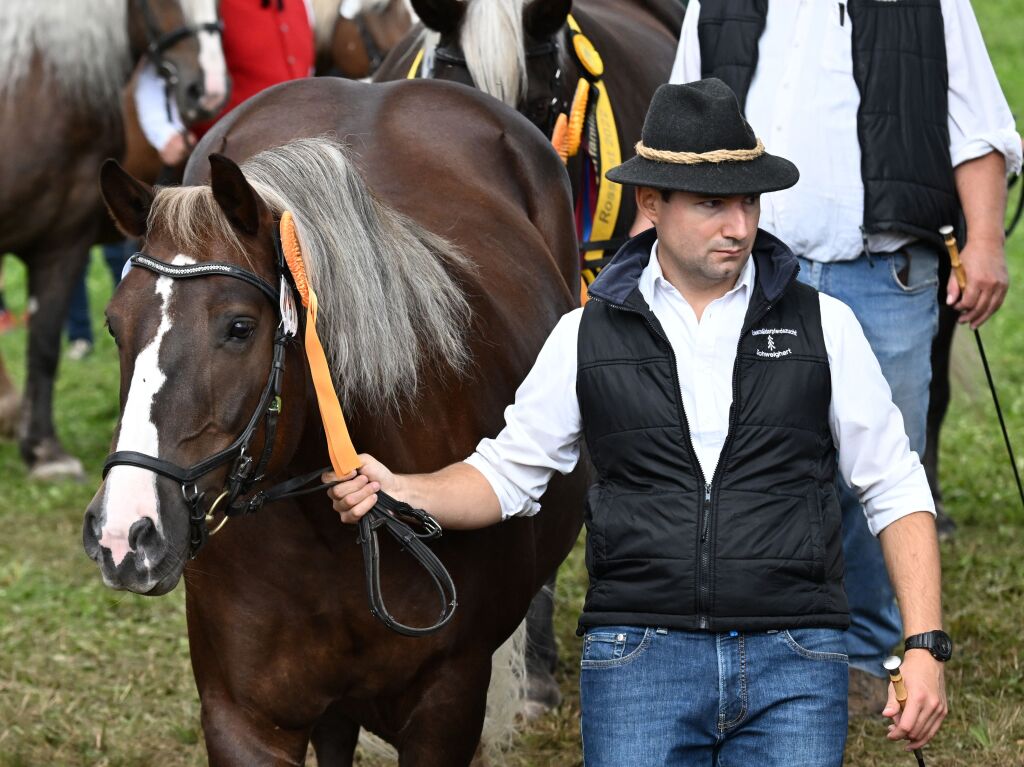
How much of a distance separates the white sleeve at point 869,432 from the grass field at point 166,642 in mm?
1581

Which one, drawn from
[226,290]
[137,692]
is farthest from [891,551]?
[137,692]

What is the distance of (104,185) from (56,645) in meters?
3.09

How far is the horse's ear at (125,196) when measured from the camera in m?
2.72

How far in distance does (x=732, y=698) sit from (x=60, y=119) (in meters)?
5.78

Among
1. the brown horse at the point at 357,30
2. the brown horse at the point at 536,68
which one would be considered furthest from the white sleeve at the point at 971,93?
the brown horse at the point at 357,30

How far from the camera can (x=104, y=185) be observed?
2.73 m

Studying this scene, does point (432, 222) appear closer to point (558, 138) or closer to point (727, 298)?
point (727, 298)

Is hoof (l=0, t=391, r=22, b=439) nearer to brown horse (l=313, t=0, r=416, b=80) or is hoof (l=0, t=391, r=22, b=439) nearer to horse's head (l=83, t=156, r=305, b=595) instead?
brown horse (l=313, t=0, r=416, b=80)

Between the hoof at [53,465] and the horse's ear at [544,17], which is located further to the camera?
the hoof at [53,465]

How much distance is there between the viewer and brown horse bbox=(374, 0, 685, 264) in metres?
4.88

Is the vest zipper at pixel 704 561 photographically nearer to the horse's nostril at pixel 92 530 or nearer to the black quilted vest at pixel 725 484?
the black quilted vest at pixel 725 484

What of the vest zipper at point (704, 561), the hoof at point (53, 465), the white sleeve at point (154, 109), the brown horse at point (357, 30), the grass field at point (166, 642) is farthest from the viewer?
the brown horse at point (357, 30)

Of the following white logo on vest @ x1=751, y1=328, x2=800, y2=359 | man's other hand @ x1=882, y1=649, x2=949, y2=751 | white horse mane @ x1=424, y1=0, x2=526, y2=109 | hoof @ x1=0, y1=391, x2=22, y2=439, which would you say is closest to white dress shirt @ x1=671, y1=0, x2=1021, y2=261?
white horse mane @ x1=424, y1=0, x2=526, y2=109

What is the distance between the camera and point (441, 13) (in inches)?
193
